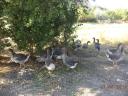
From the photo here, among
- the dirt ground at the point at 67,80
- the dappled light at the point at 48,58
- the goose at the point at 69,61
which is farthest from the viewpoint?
the goose at the point at 69,61

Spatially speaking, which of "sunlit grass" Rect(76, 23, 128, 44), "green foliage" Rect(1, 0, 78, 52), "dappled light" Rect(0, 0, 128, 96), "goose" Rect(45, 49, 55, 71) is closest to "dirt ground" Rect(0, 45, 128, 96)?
"dappled light" Rect(0, 0, 128, 96)

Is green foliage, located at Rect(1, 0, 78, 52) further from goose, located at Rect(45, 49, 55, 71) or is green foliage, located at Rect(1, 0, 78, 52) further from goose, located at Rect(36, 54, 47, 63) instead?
goose, located at Rect(45, 49, 55, 71)

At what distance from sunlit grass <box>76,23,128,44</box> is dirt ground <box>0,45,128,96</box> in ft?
14.0

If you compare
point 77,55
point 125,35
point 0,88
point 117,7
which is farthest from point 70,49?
point 117,7

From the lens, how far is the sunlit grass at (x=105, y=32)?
17.6 m

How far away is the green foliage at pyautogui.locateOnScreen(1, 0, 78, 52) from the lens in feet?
38.4

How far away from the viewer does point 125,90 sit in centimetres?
1083

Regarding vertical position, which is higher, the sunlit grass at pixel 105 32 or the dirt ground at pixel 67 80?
the sunlit grass at pixel 105 32

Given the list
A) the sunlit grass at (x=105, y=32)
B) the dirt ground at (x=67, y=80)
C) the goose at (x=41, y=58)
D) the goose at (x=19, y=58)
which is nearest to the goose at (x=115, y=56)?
the dirt ground at (x=67, y=80)

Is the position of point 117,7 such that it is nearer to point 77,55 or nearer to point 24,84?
point 77,55

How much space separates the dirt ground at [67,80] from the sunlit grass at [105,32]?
168 inches

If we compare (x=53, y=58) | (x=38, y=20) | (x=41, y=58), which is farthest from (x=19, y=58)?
(x=38, y=20)

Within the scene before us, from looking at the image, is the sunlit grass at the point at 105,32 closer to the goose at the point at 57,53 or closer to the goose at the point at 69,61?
the goose at the point at 57,53

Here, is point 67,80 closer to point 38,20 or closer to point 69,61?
point 69,61
